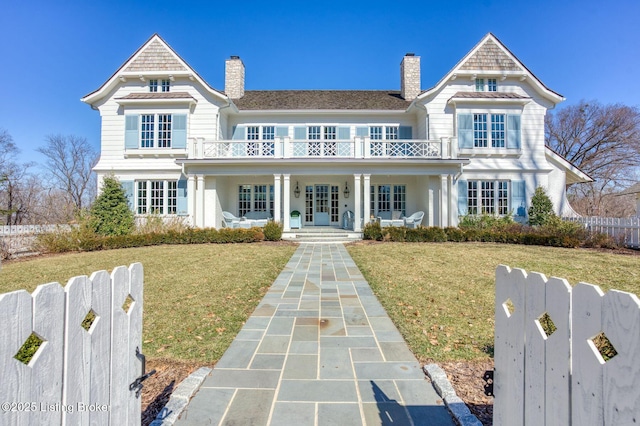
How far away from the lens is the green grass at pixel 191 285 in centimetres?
387

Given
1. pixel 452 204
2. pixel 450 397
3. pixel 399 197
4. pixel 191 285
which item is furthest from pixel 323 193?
pixel 450 397

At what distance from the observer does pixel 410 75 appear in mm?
18859

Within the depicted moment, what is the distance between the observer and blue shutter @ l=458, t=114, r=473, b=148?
53.1 ft

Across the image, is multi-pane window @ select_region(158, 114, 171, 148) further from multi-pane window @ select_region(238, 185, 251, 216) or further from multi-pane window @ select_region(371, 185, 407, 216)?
multi-pane window @ select_region(371, 185, 407, 216)

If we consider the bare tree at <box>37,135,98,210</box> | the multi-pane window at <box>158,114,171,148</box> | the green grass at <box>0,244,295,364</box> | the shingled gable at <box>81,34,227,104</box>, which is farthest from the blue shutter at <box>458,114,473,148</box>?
the bare tree at <box>37,135,98,210</box>

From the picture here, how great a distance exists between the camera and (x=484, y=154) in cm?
1620

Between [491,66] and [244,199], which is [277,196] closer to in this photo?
[244,199]

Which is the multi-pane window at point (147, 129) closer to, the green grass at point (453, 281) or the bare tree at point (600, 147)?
the green grass at point (453, 281)

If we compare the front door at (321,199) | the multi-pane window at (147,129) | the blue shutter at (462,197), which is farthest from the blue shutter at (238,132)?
the blue shutter at (462,197)

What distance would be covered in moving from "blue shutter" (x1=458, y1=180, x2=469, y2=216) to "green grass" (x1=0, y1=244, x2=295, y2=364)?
975 cm

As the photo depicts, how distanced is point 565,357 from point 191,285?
6.48 m

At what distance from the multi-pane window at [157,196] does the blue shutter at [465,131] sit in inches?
618

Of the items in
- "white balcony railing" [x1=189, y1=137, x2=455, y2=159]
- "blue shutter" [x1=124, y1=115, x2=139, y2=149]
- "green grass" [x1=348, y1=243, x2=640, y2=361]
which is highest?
"blue shutter" [x1=124, y1=115, x2=139, y2=149]

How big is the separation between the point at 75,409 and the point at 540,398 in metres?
2.25
